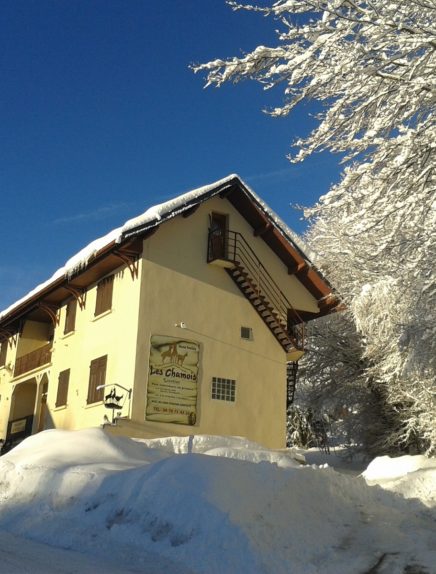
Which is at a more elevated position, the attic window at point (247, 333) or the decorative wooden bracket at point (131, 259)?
the decorative wooden bracket at point (131, 259)

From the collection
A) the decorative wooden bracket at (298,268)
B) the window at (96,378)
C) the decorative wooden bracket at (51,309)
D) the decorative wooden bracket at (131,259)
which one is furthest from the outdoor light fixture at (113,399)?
the decorative wooden bracket at (298,268)

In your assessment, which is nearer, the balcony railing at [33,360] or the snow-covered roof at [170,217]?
the snow-covered roof at [170,217]

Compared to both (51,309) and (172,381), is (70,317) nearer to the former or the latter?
(51,309)

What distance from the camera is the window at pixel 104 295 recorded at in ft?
75.4

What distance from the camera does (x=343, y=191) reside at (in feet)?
34.9

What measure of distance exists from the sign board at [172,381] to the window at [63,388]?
17.7 feet

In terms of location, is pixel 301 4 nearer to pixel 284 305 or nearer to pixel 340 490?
pixel 340 490

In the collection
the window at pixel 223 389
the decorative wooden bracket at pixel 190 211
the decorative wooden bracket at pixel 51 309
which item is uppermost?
the decorative wooden bracket at pixel 190 211

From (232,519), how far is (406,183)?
588 centimetres

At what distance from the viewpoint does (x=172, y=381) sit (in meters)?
21.1

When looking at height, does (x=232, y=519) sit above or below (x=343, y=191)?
below

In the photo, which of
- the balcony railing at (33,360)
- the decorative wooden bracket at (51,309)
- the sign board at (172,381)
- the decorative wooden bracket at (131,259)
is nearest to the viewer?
the sign board at (172,381)

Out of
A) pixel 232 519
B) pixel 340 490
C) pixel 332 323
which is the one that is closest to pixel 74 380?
pixel 332 323

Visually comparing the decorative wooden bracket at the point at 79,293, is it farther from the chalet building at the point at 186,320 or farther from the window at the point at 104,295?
the window at the point at 104,295
